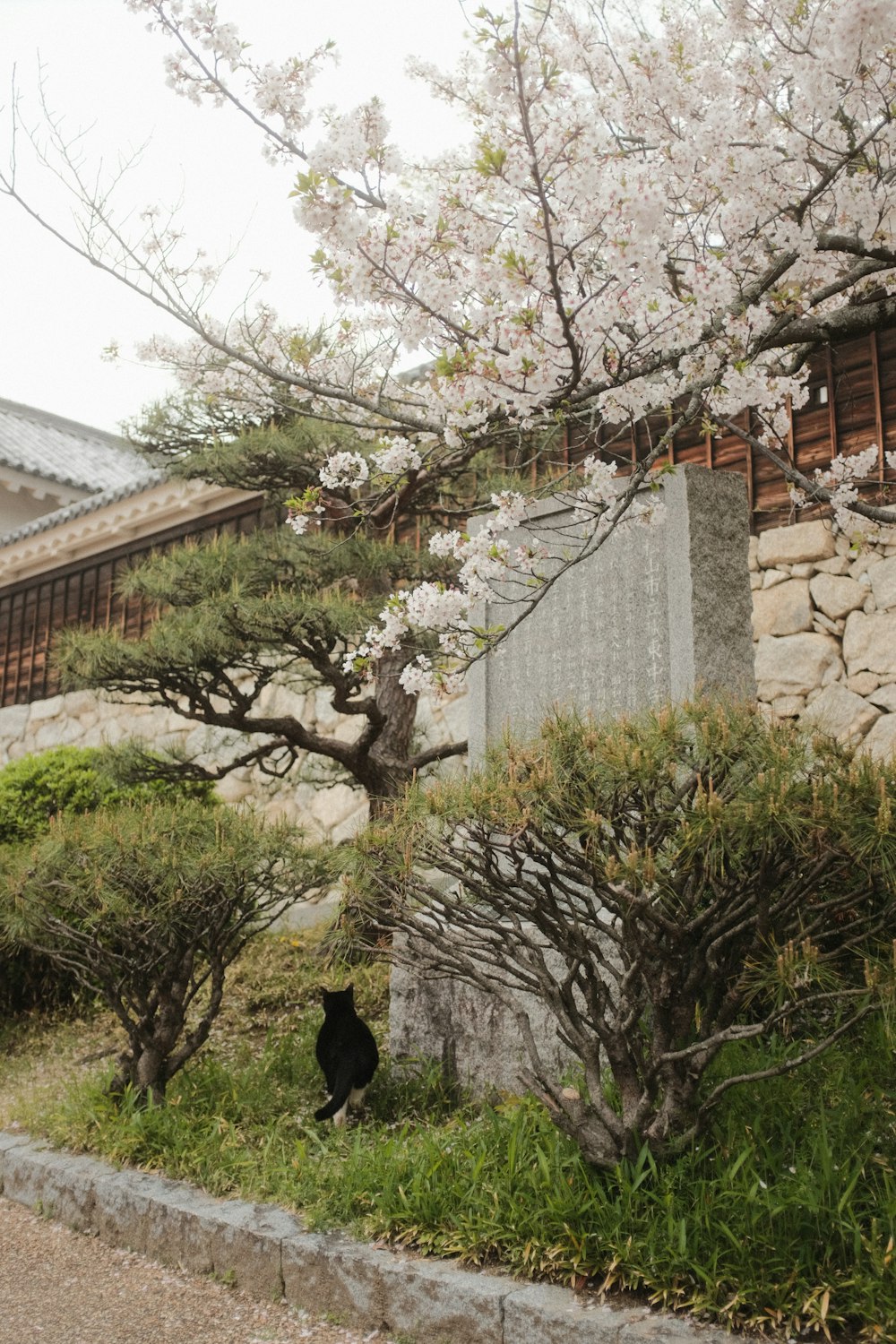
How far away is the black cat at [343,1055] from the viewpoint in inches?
165

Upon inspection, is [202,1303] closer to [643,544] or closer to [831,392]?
[643,544]

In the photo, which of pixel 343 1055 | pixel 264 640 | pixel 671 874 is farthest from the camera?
pixel 264 640

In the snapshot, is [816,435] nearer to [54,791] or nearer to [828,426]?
[828,426]

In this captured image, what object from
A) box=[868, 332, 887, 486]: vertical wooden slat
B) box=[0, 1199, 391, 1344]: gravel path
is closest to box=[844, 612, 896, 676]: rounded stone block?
box=[868, 332, 887, 486]: vertical wooden slat

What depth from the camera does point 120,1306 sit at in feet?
10.9

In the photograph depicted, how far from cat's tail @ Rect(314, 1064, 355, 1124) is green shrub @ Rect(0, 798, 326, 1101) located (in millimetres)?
633

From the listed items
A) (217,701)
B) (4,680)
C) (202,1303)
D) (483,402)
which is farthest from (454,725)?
(4,680)

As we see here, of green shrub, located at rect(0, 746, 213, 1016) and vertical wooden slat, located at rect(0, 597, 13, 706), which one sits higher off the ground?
vertical wooden slat, located at rect(0, 597, 13, 706)

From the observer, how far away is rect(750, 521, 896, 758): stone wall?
282 inches

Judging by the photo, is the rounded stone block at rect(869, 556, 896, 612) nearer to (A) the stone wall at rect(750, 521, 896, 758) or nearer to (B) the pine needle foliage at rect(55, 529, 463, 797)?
(A) the stone wall at rect(750, 521, 896, 758)

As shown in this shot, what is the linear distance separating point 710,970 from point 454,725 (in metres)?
6.77

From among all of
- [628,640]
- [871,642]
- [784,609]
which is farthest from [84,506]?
[628,640]

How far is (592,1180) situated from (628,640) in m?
2.31

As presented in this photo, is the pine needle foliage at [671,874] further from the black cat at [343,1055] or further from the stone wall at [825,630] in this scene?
the stone wall at [825,630]
